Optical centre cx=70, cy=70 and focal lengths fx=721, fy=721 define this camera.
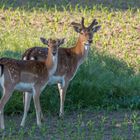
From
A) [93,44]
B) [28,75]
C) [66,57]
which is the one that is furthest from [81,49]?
[93,44]

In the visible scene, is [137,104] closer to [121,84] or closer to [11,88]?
[121,84]

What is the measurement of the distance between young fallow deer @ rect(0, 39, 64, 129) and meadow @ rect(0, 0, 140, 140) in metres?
0.53

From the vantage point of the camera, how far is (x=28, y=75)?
11.9 metres

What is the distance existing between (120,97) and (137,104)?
1.96ft

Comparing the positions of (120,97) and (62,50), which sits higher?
(62,50)

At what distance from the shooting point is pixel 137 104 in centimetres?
1384

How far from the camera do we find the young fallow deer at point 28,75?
38.0 feet

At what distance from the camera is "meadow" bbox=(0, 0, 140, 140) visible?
11.8 metres

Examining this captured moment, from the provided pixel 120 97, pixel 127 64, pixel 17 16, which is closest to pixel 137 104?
pixel 120 97

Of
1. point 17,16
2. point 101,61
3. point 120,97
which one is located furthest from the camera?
point 17,16

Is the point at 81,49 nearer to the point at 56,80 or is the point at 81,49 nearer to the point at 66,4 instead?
the point at 56,80

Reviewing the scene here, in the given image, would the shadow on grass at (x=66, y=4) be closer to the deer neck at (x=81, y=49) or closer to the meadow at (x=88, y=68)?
the meadow at (x=88, y=68)

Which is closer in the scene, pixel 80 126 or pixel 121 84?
pixel 80 126

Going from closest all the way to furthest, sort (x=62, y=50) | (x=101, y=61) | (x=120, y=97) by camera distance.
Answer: (x=62, y=50)
(x=120, y=97)
(x=101, y=61)
